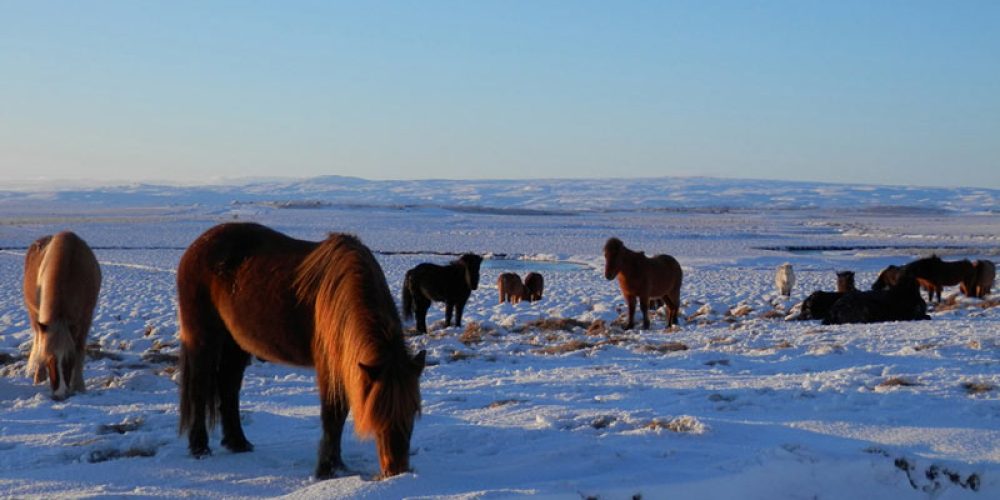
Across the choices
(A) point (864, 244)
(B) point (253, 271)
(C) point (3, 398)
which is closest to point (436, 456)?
(B) point (253, 271)

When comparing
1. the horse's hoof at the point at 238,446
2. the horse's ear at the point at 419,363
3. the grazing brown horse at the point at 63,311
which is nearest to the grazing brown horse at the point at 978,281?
the grazing brown horse at the point at 63,311

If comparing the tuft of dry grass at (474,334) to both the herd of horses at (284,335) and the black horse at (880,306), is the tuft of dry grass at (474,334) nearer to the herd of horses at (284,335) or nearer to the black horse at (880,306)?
the herd of horses at (284,335)

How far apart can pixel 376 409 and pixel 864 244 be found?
44494mm

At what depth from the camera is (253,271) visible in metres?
5.52

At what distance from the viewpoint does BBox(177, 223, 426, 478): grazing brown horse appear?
4.51 meters

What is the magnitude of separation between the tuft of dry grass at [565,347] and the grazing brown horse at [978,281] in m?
12.6

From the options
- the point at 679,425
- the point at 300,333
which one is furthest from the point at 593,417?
the point at 300,333

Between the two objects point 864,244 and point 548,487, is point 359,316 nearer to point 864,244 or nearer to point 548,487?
point 548,487

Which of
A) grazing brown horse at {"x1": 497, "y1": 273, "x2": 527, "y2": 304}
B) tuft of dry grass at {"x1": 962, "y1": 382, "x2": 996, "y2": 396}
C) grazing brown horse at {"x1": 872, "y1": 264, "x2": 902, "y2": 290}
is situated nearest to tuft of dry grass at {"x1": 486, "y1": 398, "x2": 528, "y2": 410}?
tuft of dry grass at {"x1": 962, "y1": 382, "x2": 996, "y2": 396}

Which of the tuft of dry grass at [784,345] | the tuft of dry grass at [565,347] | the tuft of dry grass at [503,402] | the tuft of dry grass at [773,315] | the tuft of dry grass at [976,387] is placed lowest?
the tuft of dry grass at [773,315]

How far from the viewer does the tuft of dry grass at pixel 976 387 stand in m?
6.75

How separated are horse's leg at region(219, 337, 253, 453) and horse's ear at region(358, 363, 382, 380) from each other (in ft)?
5.54

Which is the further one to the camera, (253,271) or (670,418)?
(670,418)

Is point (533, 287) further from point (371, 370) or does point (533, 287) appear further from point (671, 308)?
point (371, 370)
